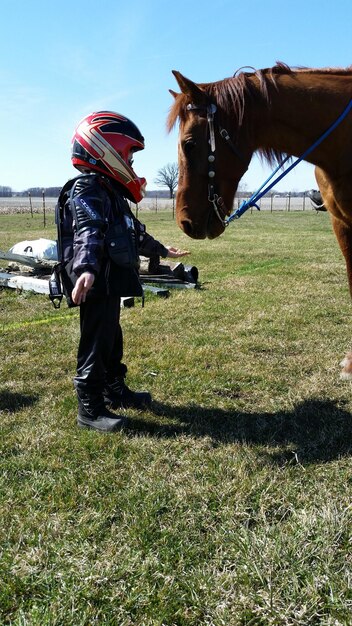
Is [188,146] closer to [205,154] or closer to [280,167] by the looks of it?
[205,154]

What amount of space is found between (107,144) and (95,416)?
1769 millimetres

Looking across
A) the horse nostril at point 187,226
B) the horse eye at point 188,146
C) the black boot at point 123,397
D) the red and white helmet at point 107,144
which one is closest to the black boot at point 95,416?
the black boot at point 123,397

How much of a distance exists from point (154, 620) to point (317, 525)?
2.80 feet

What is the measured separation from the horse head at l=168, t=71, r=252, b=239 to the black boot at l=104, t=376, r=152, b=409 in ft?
4.13

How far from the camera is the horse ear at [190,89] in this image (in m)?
3.11

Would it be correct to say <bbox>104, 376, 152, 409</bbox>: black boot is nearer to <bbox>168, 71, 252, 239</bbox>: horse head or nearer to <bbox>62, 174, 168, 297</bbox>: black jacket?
<bbox>62, 174, 168, 297</bbox>: black jacket

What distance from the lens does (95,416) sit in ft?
10.8

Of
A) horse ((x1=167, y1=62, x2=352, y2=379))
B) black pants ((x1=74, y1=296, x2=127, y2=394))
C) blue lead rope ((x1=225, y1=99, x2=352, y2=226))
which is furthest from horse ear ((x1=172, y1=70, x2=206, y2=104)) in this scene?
black pants ((x1=74, y1=296, x2=127, y2=394))

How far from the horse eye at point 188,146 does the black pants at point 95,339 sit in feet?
3.46

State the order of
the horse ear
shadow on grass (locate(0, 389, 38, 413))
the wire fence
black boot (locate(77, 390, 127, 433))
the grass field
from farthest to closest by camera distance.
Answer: the wire fence < shadow on grass (locate(0, 389, 38, 413)) < black boot (locate(77, 390, 127, 433)) < the horse ear < the grass field

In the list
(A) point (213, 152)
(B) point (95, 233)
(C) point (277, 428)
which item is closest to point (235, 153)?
(A) point (213, 152)

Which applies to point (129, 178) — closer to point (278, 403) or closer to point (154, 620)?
point (278, 403)

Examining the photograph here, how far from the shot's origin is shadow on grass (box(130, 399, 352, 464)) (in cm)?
298

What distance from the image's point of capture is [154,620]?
1.73m
